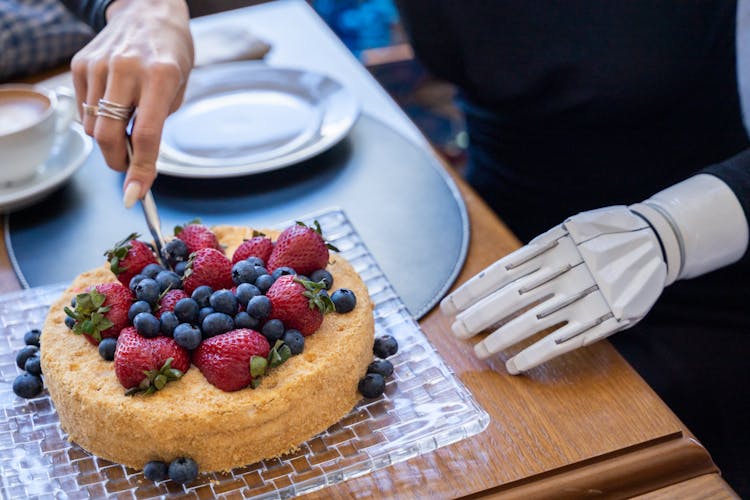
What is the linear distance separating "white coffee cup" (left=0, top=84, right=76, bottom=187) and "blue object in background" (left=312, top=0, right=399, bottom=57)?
6.58 ft

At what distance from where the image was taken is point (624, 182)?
1552mm

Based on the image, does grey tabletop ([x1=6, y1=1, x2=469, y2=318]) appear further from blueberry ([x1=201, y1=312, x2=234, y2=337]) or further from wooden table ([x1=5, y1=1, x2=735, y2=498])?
blueberry ([x1=201, y1=312, x2=234, y2=337])

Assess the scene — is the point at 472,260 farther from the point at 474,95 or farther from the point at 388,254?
the point at 474,95

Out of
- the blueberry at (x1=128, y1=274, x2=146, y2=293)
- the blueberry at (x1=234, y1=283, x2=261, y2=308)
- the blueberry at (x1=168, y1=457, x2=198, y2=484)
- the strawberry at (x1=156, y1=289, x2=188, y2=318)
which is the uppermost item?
the blueberry at (x1=128, y1=274, x2=146, y2=293)

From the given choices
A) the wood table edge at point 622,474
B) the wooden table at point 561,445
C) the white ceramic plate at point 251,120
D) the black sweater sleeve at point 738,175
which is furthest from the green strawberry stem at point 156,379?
the black sweater sleeve at point 738,175

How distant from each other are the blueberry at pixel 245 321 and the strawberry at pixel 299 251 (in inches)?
4.4

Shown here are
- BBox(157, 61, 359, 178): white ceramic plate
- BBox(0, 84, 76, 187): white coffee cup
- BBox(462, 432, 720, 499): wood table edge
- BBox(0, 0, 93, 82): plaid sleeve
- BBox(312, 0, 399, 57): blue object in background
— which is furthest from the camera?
BBox(312, 0, 399, 57): blue object in background

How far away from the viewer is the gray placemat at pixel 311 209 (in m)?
1.26

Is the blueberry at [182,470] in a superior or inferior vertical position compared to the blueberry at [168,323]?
inferior

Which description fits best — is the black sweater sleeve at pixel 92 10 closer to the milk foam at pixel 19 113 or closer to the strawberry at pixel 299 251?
the milk foam at pixel 19 113

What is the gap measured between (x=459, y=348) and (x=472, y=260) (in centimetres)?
19

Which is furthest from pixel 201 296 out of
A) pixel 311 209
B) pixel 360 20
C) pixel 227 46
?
pixel 360 20

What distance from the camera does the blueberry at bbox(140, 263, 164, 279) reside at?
1.01 m

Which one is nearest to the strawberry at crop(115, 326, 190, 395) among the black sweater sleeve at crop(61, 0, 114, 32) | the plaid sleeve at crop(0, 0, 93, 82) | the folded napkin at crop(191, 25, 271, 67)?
the black sweater sleeve at crop(61, 0, 114, 32)
